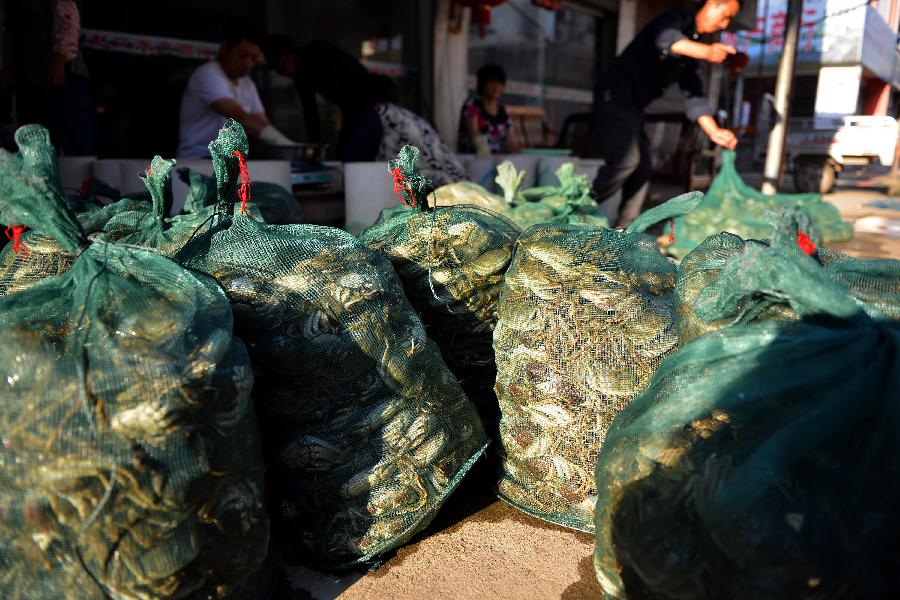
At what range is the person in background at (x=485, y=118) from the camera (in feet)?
18.1

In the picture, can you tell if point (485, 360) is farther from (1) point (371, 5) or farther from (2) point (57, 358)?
(1) point (371, 5)

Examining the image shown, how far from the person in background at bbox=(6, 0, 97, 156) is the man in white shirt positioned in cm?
58

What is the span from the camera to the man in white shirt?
12.9ft

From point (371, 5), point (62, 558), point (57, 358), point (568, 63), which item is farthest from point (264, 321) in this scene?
point (568, 63)

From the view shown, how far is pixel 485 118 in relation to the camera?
5.69m

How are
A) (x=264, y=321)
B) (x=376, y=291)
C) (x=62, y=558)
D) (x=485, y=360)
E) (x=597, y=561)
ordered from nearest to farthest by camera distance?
1. (x=62, y=558)
2. (x=597, y=561)
3. (x=264, y=321)
4. (x=376, y=291)
5. (x=485, y=360)

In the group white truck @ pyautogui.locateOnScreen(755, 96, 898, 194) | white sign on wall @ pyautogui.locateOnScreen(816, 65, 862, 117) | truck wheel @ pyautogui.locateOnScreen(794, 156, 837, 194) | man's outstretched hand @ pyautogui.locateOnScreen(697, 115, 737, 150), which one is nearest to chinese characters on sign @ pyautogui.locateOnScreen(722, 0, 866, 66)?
white sign on wall @ pyautogui.locateOnScreen(816, 65, 862, 117)

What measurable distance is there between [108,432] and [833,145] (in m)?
14.1

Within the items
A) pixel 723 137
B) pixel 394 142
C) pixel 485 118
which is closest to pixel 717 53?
pixel 723 137

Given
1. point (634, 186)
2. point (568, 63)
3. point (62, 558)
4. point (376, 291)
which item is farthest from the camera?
point (568, 63)

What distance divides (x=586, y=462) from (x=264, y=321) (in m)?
0.95

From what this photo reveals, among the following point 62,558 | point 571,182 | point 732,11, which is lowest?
point 62,558

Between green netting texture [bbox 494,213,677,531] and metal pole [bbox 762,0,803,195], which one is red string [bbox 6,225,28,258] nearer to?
green netting texture [bbox 494,213,677,531]

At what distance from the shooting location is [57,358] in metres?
1.21
